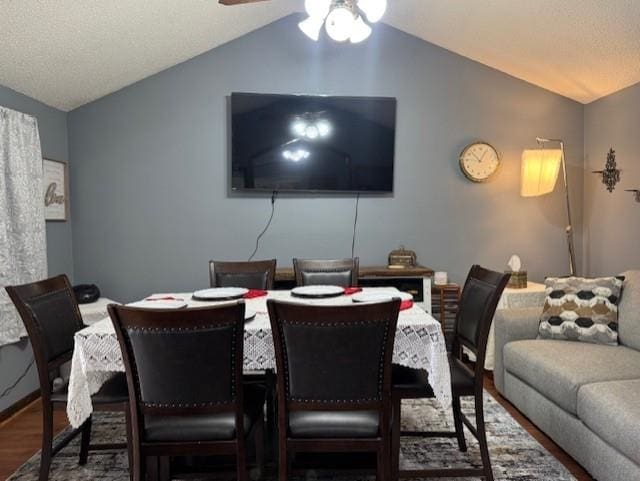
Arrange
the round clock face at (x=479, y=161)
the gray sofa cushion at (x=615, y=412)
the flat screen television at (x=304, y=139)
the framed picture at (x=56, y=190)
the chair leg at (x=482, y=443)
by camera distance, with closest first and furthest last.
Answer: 1. the gray sofa cushion at (x=615, y=412)
2. the chair leg at (x=482, y=443)
3. the framed picture at (x=56, y=190)
4. the flat screen television at (x=304, y=139)
5. the round clock face at (x=479, y=161)

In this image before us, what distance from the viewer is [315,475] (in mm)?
2244

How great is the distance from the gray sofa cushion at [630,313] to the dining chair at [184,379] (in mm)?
2264

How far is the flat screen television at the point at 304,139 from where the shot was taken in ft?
13.0

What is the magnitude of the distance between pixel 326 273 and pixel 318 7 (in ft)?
5.19

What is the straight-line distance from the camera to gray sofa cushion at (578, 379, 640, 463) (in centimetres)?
187

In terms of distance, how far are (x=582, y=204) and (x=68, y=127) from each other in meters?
4.53

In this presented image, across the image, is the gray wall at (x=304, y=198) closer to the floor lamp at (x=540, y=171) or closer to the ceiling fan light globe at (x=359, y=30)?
the floor lamp at (x=540, y=171)

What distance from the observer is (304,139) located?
13.1 ft

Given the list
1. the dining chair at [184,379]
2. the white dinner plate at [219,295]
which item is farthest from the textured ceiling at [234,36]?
the dining chair at [184,379]

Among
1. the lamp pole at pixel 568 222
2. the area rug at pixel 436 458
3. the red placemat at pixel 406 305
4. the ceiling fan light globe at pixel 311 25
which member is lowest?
the area rug at pixel 436 458

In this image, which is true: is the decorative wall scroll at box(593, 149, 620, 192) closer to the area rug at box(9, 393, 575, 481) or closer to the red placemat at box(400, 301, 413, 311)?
the area rug at box(9, 393, 575, 481)

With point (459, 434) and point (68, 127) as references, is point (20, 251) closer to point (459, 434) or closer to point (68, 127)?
point (68, 127)

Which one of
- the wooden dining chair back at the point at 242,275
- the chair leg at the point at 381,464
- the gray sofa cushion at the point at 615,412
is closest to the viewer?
the chair leg at the point at 381,464

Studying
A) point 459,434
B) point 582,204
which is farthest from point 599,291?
point 582,204
